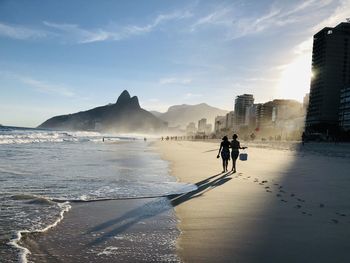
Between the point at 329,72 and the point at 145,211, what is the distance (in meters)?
188

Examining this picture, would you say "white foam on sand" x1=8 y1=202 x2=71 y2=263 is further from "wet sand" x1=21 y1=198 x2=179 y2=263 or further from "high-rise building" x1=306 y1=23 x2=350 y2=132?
"high-rise building" x1=306 y1=23 x2=350 y2=132

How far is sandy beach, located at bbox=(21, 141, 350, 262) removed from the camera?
204 inches

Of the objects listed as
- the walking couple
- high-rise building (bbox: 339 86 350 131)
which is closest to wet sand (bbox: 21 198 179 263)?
A: the walking couple

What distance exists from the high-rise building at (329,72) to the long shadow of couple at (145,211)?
552ft

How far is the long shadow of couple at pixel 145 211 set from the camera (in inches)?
252

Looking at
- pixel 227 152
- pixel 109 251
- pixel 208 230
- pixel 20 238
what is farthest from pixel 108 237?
pixel 227 152

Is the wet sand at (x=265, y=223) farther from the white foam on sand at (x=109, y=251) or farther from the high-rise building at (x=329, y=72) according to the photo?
the high-rise building at (x=329, y=72)

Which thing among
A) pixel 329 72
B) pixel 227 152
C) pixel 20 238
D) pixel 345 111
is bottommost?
pixel 20 238

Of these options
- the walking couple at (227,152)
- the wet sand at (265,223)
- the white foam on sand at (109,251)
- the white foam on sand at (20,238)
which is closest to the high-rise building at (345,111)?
the walking couple at (227,152)

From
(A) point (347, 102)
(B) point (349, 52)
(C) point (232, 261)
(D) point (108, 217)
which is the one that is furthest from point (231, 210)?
(B) point (349, 52)

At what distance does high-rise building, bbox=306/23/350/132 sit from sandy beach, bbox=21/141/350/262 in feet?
557

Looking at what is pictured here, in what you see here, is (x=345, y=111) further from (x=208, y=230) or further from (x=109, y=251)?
(x=109, y=251)

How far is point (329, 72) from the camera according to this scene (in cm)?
17688

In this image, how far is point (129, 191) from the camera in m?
10.9
